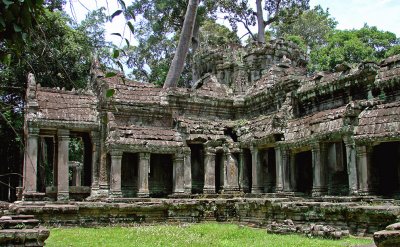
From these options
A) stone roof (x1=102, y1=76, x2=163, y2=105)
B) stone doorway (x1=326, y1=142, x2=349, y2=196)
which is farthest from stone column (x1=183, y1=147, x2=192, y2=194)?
stone doorway (x1=326, y1=142, x2=349, y2=196)

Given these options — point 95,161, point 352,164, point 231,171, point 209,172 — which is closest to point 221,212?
point 209,172

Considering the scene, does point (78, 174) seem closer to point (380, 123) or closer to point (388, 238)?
point (380, 123)

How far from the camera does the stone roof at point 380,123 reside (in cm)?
1266

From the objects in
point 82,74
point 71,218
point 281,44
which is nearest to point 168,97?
point 71,218

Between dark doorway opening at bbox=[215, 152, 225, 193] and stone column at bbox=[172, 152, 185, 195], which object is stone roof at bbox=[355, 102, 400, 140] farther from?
stone column at bbox=[172, 152, 185, 195]

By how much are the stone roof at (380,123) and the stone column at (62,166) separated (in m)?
9.72

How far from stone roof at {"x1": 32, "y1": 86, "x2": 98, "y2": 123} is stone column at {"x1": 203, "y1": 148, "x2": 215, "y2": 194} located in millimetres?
4516

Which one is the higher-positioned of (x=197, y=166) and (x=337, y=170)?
(x=197, y=166)

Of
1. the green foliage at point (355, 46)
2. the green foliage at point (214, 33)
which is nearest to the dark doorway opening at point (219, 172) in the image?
the green foliage at point (355, 46)

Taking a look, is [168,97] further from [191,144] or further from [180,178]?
[180,178]

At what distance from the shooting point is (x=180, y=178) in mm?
18297

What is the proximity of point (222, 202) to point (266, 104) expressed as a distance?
4875mm

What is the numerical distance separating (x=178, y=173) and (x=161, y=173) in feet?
4.55

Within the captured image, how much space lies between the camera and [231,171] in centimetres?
1920
